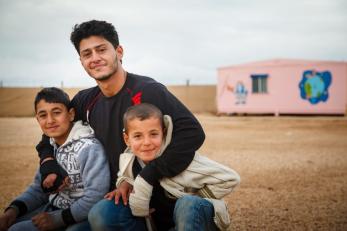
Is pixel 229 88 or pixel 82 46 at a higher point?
pixel 82 46

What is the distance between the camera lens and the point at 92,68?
9.27 ft

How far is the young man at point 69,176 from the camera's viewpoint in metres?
2.54

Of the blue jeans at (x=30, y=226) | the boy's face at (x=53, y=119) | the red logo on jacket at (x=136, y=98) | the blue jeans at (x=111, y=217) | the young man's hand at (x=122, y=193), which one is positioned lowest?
the blue jeans at (x=30, y=226)

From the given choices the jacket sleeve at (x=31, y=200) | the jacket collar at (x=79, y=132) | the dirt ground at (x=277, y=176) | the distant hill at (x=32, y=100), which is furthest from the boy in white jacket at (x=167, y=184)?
the distant hill at (x=32, y=100)

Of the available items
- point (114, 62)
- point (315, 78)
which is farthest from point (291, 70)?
point (114, 62)

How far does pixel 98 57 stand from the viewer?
2.79m

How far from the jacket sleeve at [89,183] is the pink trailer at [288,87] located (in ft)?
63.2

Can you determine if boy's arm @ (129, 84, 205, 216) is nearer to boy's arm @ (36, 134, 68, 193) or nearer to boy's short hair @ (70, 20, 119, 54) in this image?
boy's arm @ (36, 134, 68, 193)

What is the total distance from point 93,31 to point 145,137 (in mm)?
970

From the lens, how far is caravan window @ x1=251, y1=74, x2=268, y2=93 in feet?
69.7

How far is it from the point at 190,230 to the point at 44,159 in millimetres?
1357

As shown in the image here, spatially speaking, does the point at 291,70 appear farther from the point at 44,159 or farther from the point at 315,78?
the point at 44,159

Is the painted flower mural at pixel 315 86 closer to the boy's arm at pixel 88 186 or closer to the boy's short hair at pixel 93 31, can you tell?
the boy's short hair at pixel 93 31

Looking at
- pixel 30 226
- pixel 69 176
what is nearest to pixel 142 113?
pixel 69 176
